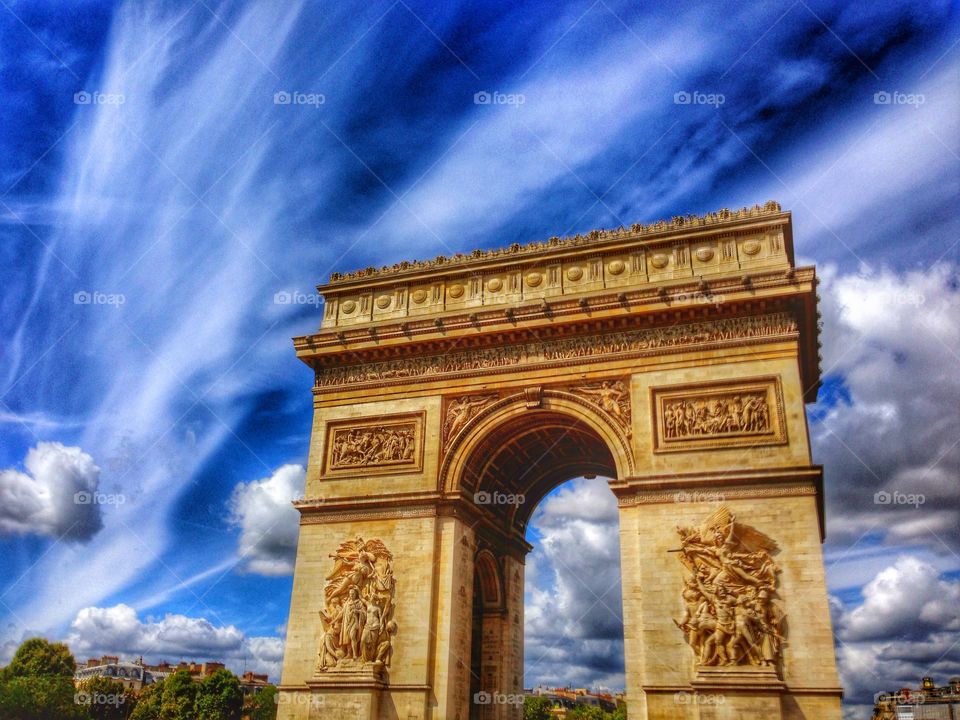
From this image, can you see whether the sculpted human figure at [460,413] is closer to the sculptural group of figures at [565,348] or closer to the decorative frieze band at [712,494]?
the sculptural group of figures at [565,348]

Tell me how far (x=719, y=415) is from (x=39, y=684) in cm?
4091

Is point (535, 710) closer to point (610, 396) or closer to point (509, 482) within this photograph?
point (509, 482)

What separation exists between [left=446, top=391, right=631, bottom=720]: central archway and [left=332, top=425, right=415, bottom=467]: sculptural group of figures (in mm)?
1363

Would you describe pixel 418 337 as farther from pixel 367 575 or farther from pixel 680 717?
pixel 680 717

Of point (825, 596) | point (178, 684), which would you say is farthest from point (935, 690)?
point (825, 596)

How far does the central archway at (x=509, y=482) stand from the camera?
21156mm

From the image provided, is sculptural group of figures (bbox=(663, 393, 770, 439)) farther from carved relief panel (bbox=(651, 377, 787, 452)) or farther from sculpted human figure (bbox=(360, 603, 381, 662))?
sculpted human figure (bbox=(360, 603, 381, 662))

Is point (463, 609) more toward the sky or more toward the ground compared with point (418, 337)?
more toward the ground

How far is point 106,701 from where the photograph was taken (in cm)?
4853

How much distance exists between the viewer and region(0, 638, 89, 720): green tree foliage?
43000 millimetres

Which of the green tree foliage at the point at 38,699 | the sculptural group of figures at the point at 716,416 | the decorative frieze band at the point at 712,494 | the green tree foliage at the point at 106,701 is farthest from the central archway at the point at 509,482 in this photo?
the green tree foliage at the point at 106,701

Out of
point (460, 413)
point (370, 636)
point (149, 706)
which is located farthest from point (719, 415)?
point (149, 706)

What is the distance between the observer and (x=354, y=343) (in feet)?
75.4

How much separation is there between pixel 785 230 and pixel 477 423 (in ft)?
29.6
